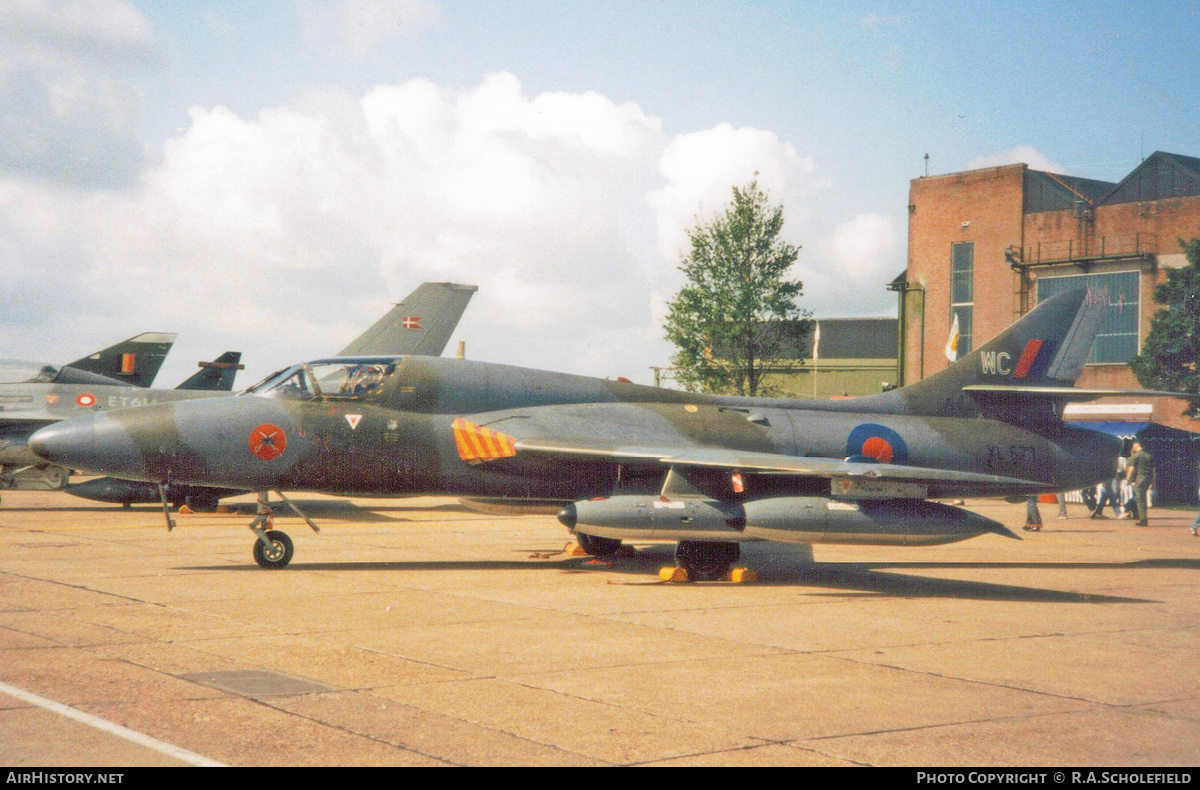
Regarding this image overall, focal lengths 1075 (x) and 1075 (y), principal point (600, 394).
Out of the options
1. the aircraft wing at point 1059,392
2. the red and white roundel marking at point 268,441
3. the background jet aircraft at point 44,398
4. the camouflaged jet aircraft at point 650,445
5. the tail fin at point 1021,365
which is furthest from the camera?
the background jet aircraft at point 44,398

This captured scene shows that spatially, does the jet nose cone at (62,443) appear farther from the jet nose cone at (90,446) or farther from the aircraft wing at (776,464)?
the aircraft wing at (776,464)

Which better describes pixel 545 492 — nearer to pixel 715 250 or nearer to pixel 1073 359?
pixel 1073 359

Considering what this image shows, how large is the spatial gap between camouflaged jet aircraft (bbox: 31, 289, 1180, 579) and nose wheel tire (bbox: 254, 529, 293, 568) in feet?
0.09

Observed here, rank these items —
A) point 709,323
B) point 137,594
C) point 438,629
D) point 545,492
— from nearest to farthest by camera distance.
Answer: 1. point 438,629
2. point 137,594
3. point 545,492
4. point 709,323

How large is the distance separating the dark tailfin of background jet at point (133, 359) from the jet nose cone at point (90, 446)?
64.2ft

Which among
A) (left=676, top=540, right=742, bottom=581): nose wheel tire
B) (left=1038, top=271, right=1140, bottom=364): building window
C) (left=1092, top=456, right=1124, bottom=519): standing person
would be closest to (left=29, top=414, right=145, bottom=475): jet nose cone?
(left=676, top=540, right=742, bottom=581): nose wheel tire

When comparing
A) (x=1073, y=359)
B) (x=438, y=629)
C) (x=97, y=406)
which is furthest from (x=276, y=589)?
(x=97, y=406)

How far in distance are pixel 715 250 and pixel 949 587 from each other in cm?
4441

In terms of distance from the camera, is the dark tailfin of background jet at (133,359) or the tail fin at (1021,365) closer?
the tail fin at (1021,365)

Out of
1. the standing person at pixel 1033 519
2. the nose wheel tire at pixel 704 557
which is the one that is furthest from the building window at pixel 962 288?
the nose wheel tire at pixel 704 557

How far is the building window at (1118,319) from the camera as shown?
48.8 m

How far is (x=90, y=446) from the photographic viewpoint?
1280 cm

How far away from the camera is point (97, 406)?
26516mm

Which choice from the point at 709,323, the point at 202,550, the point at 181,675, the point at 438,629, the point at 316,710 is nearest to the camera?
the point at 316,710
